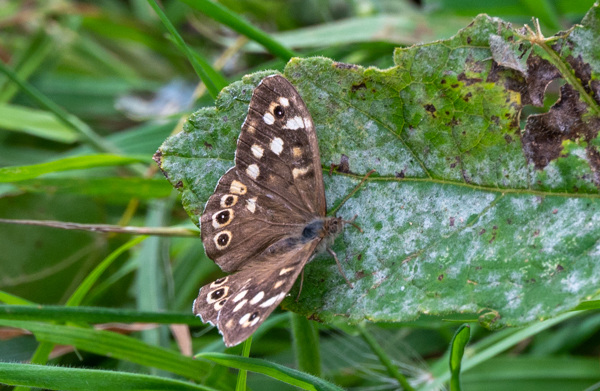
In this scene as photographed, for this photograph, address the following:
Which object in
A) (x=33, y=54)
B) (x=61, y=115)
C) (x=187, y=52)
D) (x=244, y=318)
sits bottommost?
(x=244, y=318)

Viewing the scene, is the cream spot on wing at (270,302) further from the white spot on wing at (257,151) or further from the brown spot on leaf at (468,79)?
the brown spot on leaf at (468,79)

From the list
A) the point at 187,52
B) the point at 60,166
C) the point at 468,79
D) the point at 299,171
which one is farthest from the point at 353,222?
the point at 60,166

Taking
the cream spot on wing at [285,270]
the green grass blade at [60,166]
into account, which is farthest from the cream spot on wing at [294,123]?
the green grass blade at [60,166]

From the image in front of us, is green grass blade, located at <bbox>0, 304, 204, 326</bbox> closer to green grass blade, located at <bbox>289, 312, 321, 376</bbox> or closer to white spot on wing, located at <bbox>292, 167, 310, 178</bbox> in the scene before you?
green grass blade, located at <bbox>289, 312, 321, 376</bbox>

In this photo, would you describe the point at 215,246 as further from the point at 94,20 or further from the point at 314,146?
the point at 94,20

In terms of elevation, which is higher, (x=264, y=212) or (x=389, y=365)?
(x=264, y=212)

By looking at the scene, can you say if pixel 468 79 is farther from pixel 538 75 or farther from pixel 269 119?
pixel 269 119

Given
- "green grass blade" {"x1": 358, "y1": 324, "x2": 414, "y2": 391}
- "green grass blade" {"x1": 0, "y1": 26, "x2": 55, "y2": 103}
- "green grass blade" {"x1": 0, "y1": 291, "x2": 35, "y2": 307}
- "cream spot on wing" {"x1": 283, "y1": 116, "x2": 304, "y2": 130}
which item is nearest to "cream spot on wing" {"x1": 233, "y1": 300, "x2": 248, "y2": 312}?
"cream spot on wing" {"x1": 283, "y1": 116, "x2": 304, "y2": 130}
